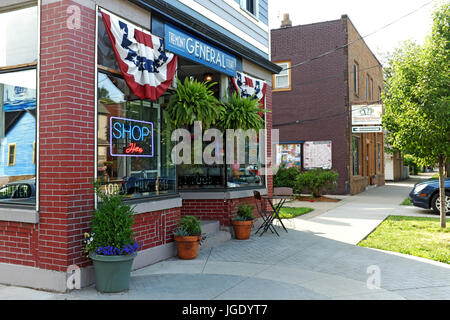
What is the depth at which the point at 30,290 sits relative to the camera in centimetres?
495

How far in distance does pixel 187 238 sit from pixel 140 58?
9.82 feet

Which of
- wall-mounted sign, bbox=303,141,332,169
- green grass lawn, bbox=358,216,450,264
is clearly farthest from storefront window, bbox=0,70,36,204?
wall-mounted sign, bbox=303,141,332,169

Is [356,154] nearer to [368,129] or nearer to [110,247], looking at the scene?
[368,129]

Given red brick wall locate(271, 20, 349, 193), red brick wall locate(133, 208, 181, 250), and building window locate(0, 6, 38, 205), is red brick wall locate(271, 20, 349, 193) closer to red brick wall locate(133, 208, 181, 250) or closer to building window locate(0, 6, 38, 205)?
red brick wall locate(133, 208, 181, 250)

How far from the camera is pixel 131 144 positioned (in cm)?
606

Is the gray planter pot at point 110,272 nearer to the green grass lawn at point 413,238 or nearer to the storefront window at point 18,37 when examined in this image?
the storefront window at point 18,37

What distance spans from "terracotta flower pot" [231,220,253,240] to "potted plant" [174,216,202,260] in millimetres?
1707

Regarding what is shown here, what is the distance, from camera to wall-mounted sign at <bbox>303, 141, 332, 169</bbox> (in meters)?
18.8

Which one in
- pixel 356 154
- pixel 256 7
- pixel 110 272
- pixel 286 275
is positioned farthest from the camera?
pixel 356 154

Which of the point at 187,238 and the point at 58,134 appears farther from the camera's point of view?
the point at 187,238

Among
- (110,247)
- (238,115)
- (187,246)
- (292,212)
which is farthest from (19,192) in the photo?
(292,212)

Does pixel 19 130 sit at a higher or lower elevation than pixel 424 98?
lower

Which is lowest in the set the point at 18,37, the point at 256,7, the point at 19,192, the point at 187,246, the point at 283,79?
the point at 187,246

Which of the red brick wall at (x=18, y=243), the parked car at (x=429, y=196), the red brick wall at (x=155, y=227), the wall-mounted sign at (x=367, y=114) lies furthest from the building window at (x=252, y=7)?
the wall-mounted sign at (x=367, y=114)
